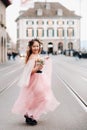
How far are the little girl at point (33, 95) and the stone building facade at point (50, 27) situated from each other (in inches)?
6917

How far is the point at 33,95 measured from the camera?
35.8 feet

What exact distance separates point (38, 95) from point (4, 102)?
4.92m

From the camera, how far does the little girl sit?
1084 centimetres

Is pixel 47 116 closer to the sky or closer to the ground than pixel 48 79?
closer to the ground

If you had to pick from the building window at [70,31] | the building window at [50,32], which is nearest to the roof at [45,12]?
the building window at [50,32]

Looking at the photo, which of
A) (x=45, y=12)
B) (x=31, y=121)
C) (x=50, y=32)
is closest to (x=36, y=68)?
(x=31, y=121)

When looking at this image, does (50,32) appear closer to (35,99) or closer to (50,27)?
(50,27)

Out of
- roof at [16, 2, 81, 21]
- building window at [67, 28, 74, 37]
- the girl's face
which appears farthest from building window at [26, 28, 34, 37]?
the girl's face

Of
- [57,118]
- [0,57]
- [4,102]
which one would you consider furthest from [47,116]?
[0,57]

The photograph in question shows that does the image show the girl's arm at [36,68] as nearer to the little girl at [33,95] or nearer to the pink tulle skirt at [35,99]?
the little girl at [33,95]

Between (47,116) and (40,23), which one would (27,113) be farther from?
(40,23)

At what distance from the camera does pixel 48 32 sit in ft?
643

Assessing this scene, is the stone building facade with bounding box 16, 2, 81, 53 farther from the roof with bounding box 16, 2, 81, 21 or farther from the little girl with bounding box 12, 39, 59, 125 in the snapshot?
the little girl with bounding box 12, 39, 59, 125

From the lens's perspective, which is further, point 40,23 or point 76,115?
point 40,23
